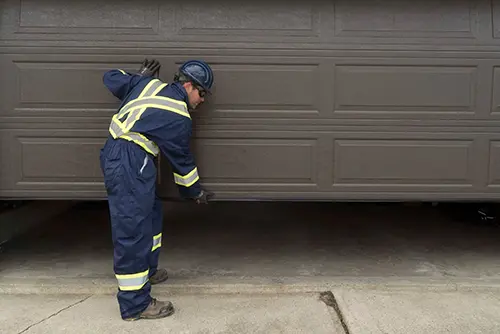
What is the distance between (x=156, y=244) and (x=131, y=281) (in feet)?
2.13

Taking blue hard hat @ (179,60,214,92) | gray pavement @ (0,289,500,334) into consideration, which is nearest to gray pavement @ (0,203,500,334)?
gray pavement @ (0,289,500,334)

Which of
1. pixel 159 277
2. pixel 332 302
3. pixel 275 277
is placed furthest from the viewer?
pixel 275 277

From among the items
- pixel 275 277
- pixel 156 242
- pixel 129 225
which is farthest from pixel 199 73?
pixel 275 277

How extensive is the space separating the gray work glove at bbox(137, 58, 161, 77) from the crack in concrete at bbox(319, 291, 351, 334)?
2257 millimetres

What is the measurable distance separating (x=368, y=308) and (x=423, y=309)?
1.37 ft

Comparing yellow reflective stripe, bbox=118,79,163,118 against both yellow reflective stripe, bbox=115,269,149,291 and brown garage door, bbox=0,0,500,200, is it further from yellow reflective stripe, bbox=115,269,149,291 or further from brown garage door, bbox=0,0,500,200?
yellow reflective stripe, bbox=115,269,149,291

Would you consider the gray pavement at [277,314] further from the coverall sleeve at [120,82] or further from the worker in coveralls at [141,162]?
the coverall sleeve at [120,82]

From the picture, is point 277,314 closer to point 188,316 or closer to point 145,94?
point 188,316

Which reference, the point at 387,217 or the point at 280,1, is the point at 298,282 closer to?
the point at 280,1

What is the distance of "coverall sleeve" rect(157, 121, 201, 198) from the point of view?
12.9 feet

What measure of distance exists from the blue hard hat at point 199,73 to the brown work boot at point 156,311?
64.8 inches

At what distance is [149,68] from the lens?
4.40m

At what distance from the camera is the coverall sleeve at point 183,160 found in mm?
3934

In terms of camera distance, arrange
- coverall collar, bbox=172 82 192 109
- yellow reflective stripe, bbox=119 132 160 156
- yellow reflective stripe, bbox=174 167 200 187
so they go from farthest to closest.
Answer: yellow reflective stripe, bbox=174 167 200 187 < coverall collar, bbox=172 82 192 109 < yellow reflective stripe, bbox=119 132 160 156
